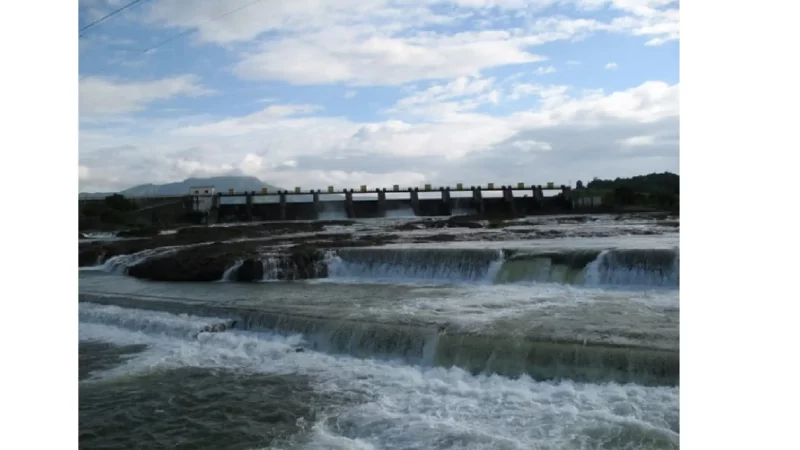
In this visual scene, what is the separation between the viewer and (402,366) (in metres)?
3.97

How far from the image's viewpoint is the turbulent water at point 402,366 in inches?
118

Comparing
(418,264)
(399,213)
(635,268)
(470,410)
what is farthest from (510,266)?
(399,213)

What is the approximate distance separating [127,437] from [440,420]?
5.21 feet

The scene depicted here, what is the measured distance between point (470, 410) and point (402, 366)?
848 millimetres

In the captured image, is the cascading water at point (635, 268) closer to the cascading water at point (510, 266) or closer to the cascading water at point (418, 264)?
the cascading water at point (510, 266)

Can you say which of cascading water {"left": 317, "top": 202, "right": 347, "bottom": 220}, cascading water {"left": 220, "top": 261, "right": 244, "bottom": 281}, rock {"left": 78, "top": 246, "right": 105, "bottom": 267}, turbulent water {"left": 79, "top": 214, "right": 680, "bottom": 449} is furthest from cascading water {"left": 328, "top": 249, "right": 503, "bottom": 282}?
cascading water {"left": 317, "top": 202, "right": 347, "bottom": 220}

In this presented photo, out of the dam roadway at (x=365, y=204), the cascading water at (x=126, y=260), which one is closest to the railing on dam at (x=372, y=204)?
the dam roadway at (x=365, y=204)

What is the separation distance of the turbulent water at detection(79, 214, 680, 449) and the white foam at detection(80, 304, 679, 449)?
0.4 inches

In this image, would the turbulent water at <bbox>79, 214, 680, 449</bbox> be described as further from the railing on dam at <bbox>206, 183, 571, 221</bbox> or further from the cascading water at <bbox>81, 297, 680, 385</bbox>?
the railing on dam at <bbox>206, 183, 571, 221</bbox>

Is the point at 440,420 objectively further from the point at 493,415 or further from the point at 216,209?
the point at 216,209

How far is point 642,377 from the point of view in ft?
10.9

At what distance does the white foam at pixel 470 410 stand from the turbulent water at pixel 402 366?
0.01 meters
